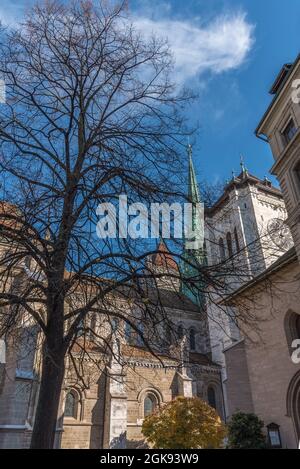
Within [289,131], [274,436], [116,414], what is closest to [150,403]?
[116,414]

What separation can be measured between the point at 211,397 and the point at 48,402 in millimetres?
28042

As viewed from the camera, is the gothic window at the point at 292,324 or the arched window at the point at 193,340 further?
the arched window at the point at 193,340

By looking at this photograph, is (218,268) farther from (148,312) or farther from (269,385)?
(269,385)

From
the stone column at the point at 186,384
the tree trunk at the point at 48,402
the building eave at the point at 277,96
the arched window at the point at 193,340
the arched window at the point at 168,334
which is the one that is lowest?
the tree trunk at the point at 48,402

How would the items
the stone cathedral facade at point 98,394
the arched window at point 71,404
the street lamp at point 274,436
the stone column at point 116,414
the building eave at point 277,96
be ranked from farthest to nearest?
the arched window at point 71,404
the stone column at point 116,414
the stone cathedral facade at point 98,394
the building eave at point 277,96
the street lamp at point 274,436

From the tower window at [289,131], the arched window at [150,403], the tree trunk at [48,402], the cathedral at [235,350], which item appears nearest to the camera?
the tree trunk at [48,402]

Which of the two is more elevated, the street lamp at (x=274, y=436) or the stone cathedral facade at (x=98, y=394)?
the stone cathedral facade at (x=98, y=394)

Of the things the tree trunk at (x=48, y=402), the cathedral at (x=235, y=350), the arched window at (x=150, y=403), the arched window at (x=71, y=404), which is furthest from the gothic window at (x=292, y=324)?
the arched window at (x=71, y=404)

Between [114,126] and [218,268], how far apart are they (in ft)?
13.5

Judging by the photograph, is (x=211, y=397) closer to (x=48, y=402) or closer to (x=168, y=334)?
(x=168, y=334)

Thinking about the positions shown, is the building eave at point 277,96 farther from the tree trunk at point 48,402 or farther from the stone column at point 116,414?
the stone column at point 116,414

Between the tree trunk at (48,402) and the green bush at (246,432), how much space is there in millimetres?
10472

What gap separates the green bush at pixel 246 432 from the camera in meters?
13.3

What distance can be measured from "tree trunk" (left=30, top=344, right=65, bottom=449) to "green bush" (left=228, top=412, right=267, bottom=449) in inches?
412
